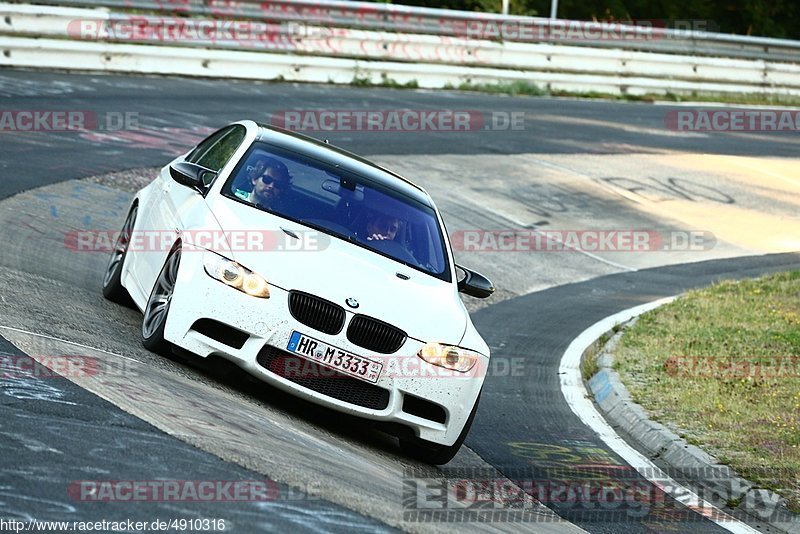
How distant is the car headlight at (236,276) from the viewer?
7.39 metres

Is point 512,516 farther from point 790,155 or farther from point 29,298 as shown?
point 790,155

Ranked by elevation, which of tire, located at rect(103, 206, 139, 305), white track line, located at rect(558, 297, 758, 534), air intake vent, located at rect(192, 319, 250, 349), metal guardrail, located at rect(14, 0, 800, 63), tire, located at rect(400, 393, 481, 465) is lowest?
white track line, located at rect(558, 297, 758, 534)

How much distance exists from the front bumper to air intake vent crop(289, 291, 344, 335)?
0.13 feet

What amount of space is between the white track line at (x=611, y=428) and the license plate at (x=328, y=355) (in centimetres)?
233

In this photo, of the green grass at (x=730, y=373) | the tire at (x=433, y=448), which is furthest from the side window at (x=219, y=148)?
the green grass at (x=730, y=373)

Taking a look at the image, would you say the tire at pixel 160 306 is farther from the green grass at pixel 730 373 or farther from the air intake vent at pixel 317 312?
the green grass at pixel 730 373

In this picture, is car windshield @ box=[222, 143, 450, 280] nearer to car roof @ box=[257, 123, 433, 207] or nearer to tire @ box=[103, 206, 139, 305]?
car roof @ box=[257, 123, 433, 207]

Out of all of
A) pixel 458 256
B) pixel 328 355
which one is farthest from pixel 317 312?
pixel 458 256

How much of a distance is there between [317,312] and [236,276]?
1.76ft

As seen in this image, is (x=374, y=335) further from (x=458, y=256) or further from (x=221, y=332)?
(x=458, y=256)

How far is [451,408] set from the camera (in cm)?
761

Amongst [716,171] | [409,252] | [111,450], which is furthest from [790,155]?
[111,450]

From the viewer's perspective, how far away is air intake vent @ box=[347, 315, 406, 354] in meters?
7.36

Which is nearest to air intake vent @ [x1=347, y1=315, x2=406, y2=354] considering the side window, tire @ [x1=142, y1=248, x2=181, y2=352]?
tire @ [x1=142, y1=248, x2=181, y2=352]
